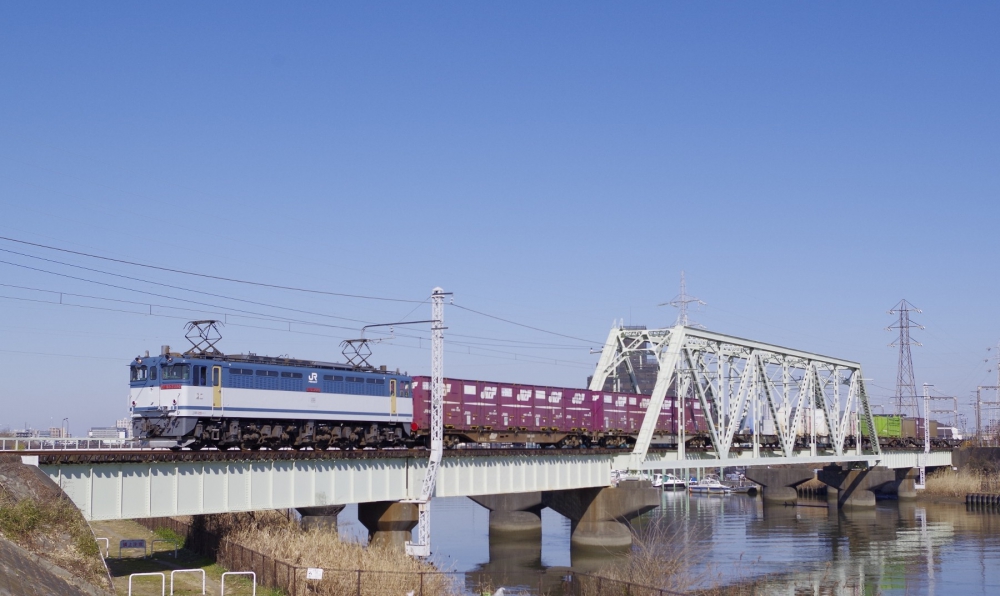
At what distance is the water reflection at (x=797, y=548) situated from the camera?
52.1 metres

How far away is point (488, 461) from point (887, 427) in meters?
72.8

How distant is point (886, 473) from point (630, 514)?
153ft

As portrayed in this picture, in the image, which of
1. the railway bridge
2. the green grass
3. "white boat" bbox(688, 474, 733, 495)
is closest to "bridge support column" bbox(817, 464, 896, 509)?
the railway bridge

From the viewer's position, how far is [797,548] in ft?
225

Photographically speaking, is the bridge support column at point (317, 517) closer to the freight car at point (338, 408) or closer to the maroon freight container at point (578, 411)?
the freight car at point (338, 408)

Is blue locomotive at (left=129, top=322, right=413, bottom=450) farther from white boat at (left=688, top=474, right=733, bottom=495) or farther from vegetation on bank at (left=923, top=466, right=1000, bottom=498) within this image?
white boat at (left=688, top=474, right=733, bottom=495)

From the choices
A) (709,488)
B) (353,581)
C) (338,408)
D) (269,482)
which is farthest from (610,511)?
(709,488)

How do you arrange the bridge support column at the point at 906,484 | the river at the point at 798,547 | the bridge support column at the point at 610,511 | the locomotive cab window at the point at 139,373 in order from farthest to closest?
1. the bridge support column at the point at 906,484
2. the bridge support column at the point at 610,511
3. the river at the point at 798,547
4. the locomotive cab window at the point at 139,373

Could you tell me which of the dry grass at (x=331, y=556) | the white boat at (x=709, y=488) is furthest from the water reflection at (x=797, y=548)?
the white boat at (x=709, y=488)

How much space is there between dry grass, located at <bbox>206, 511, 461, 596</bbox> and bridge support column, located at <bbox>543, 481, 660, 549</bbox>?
22.9m

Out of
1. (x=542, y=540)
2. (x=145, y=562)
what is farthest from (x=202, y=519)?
(x=542, y=540)

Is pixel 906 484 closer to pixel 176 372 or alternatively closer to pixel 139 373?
pixel 176 372

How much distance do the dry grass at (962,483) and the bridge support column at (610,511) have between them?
6653 cm

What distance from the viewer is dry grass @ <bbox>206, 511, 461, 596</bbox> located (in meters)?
33.8
